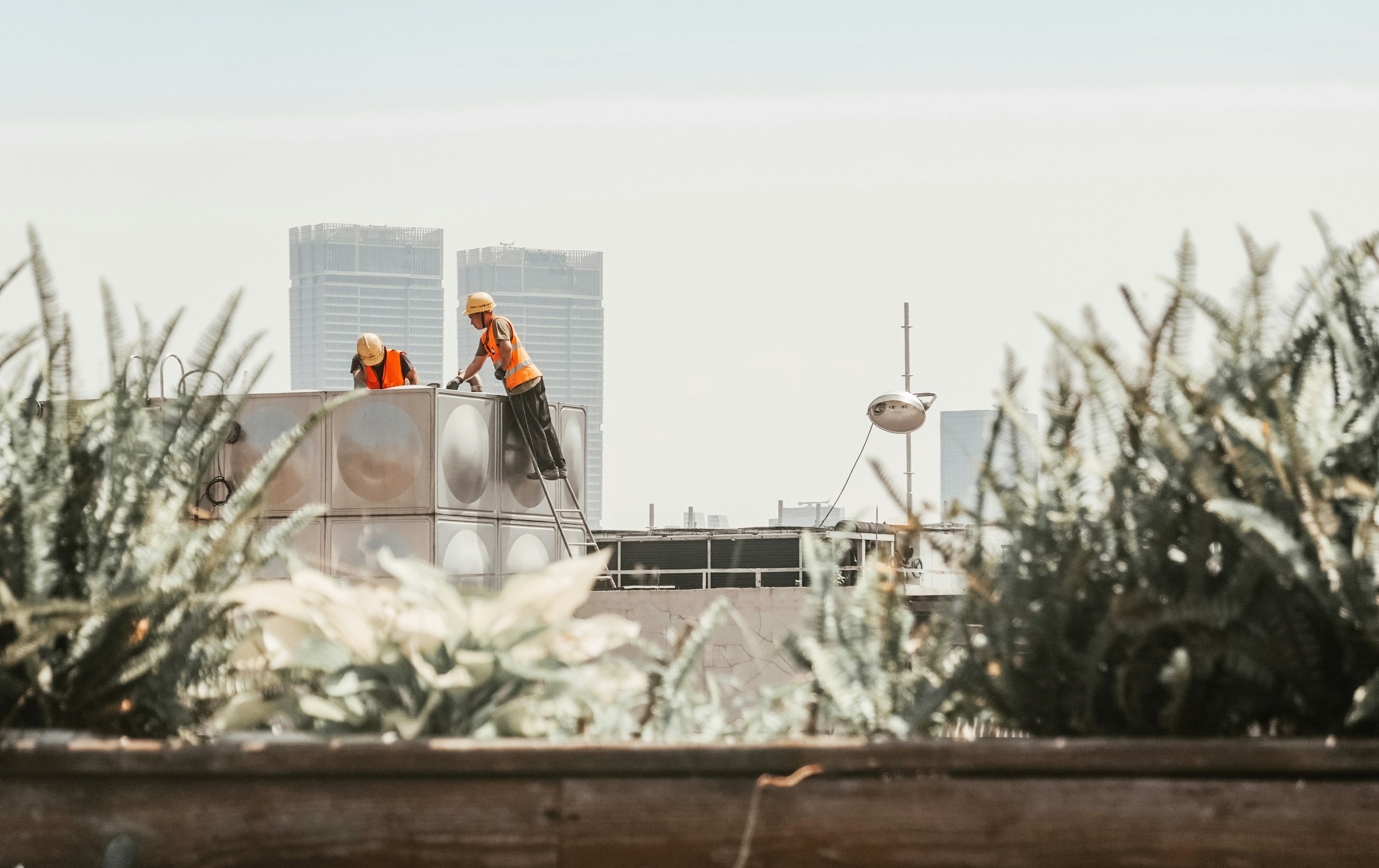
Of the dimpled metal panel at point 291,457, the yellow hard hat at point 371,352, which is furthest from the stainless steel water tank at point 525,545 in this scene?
the yellow hard hat at point 371,352

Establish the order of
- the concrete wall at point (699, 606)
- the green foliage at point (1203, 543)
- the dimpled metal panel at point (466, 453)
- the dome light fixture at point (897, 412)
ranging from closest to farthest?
1. the green foliage at point (1203, 543)
2. the dimpled metal panel at point (466, 453)
3. the concrete wall at point (699, 606)
4. the dome light fixture at point (897, 412)

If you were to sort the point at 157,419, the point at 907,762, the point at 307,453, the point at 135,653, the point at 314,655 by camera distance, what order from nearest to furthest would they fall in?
the point at 907,762, the point at 314,655, the point at 135,653, the point at 157,419, the point at 307,453

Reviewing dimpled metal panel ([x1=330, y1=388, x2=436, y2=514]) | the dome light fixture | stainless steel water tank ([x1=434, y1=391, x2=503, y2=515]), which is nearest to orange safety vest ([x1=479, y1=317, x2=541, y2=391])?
stainless steel water tank ([x1=434, y1=391, x2=503, y2=515])

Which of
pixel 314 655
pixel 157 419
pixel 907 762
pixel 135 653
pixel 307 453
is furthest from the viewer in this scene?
pixel 307 453

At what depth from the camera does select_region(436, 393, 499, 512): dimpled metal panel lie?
14875mm

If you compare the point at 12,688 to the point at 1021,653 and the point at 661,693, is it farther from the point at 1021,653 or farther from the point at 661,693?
the point at 1021,653

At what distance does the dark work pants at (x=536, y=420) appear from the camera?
15.6 metres

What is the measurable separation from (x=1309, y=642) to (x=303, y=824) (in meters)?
1.46

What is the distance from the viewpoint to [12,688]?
8.33 ft

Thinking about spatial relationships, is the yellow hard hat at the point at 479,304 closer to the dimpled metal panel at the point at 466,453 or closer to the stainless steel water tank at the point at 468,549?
the dimpled metal panel at the point at 466,453

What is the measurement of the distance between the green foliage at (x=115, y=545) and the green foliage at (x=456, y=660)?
5.6 inches

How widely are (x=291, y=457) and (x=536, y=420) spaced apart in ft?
7.61

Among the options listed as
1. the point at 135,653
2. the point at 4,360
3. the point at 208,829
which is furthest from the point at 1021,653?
the point at 4,360

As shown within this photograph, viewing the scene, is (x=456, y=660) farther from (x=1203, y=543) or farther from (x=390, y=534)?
(x=390, y=534)
